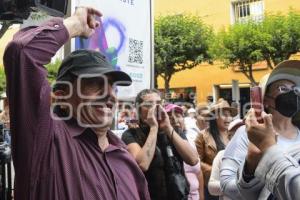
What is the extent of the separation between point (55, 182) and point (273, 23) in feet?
64.1

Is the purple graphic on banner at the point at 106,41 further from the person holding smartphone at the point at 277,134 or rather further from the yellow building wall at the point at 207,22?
the yellow building wall at the point at 207,22

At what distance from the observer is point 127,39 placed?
407 cm

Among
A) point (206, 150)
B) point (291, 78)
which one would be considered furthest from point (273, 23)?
point (291, 78)

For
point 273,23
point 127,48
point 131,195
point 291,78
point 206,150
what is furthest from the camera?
point 273,23

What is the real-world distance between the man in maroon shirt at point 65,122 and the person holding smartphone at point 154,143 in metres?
1.25

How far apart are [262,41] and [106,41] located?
56.6 ft

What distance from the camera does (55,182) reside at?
1.87m

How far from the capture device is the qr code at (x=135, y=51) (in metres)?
4.14

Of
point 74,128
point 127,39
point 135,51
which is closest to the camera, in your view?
point 74,128

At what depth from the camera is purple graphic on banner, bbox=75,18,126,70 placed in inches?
143

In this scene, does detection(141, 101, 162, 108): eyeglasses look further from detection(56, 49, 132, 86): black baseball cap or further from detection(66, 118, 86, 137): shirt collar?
detection(66, 118, 86, 137): shirt collar

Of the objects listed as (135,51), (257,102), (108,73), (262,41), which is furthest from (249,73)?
(257,102)

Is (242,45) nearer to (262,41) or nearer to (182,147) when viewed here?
(262,41)

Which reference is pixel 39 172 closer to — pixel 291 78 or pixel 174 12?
pixel 291 78
